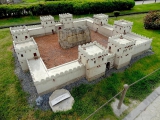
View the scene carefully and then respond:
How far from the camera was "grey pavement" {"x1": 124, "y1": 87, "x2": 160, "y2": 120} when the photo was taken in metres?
17.6

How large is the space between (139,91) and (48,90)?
14.9 meters

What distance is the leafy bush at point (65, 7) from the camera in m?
48.6

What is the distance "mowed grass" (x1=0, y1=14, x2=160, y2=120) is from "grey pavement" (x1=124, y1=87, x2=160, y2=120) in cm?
101

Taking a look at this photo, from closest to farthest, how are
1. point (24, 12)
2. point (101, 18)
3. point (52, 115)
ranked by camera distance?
point (52, 115)
point (101, 18)
point (24, 12)

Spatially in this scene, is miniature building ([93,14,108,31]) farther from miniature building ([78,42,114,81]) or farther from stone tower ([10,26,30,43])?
stone tower ([10,26,30,43])

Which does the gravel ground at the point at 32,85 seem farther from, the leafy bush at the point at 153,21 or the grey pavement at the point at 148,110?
the leafy bush at the point at 153,21

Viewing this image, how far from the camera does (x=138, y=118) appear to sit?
17484 millimetres

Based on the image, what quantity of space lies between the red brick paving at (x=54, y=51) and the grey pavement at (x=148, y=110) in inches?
580

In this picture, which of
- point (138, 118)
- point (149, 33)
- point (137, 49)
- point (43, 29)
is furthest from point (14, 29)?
point (149, 33)

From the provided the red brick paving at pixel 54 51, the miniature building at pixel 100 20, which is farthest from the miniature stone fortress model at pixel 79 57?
the miniature building at pixel 100 20

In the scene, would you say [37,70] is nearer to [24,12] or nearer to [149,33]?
[149,33]

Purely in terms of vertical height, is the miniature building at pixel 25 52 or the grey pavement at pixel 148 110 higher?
the miniature building at pixel 25 52

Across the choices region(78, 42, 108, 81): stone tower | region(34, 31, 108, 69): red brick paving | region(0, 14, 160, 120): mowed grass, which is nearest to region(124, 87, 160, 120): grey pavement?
region(0, 14, 160, 120): mowed grass

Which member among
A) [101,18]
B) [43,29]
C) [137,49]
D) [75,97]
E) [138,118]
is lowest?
[138,118]
